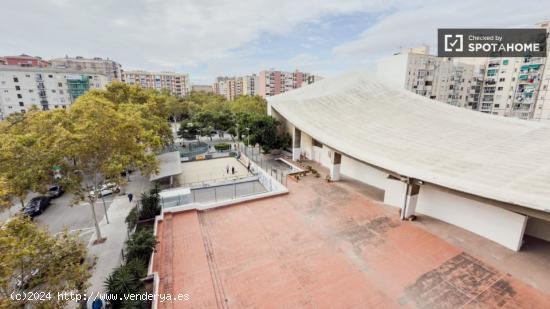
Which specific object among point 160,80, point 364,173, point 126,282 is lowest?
point 126,282

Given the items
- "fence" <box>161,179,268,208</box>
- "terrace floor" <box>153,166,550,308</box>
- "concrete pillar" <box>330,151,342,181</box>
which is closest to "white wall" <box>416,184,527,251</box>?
"terrace floor" <box>153,166,550,308</box>

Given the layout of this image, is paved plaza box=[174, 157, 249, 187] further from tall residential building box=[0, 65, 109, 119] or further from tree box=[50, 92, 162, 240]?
tall residential building box=[0, 65, 109, 119]

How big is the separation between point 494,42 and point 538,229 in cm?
4063

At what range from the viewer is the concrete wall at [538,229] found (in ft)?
37.0

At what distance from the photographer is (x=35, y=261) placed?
637cm

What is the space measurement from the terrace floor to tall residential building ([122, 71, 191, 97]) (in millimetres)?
83432

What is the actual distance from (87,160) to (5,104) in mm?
48878

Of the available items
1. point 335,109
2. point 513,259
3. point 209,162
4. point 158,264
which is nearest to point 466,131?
point 513,259

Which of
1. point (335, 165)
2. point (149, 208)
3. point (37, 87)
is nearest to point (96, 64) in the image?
point (37, 87)

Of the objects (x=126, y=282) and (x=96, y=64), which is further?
(x=96, y=64)

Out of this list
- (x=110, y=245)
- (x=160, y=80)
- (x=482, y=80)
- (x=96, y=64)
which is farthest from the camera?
(x=160, y=80)

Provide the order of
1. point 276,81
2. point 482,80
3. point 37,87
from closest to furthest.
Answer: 1. point 37,87
2. point 482,80
3. point 276,81

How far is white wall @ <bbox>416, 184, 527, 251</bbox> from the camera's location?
10.6 metres

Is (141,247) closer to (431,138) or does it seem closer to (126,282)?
(126,282)
